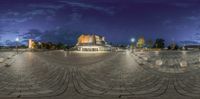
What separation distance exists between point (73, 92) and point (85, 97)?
1.25 metres

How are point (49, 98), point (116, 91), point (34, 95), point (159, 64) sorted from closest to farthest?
1. point (49, 98)
2. point (34, 95)
3. point (116, 91)
4. point (159, 64)

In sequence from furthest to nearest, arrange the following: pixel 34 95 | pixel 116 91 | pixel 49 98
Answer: pixel 116 91 → pixel 34 95 → pixel 49 98

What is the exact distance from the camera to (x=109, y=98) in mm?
10242

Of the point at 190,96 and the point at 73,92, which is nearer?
the point at 190,96

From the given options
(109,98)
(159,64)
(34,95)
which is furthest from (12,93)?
(159,64)

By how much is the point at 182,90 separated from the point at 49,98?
595 cm

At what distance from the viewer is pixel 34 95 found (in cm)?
1089

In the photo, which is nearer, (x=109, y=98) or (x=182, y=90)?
(x=109, y=98)

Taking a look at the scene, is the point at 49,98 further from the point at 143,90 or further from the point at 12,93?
the point at 143,90

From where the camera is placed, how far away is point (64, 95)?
35.6 ft

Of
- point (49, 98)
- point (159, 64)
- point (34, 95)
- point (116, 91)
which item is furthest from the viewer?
point (159, 64)

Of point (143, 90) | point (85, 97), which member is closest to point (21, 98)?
point (85, 97)

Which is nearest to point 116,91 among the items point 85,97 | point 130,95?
point 130,95

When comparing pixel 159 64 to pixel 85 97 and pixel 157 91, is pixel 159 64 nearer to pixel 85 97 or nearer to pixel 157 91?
pixel 157 91
